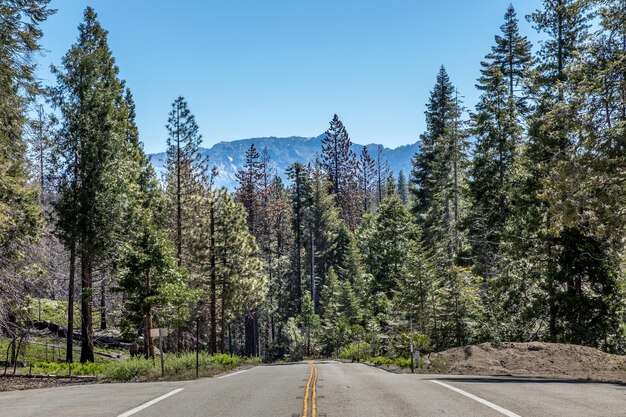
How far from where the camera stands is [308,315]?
6525cm

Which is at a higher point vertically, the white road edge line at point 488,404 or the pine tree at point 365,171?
the pine tree at point 365,171

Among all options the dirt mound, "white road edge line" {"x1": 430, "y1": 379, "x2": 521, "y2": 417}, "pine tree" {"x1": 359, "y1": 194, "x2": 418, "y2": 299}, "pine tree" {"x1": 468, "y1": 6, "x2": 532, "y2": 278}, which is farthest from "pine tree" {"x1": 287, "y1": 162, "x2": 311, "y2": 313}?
"white road edge line" {"x1": 430, "y1": 379, "x2": 521, "y2": 417}

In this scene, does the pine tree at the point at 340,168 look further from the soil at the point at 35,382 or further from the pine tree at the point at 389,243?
the soil at the point at 35,382

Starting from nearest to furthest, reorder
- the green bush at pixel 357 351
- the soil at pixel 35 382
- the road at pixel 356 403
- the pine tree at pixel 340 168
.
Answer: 1. the road at pixel 356 403
2. the soil at pixel 35 382
3. the green bush at pixel 357 351
4. the pine tree at pixel 340 168

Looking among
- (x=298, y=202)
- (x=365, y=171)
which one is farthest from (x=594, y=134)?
(x=365, y=171)

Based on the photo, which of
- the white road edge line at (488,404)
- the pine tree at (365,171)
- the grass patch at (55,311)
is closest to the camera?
the white road edge line at (488,404)

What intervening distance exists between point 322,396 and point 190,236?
137 feet

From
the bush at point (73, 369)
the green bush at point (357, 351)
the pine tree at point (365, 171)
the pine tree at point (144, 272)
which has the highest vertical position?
the pine tree at point (365, 171)

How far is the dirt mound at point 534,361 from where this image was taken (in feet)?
67.1

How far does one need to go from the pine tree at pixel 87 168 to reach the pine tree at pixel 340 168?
65358 millimetres

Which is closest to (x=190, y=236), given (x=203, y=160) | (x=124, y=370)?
(x=203, y=160)

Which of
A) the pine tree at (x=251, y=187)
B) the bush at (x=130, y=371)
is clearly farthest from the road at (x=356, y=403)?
the pine tree at (x=251, y=187)

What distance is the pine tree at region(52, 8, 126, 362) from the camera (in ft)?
97.7

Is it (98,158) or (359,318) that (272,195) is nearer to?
(359,318)
